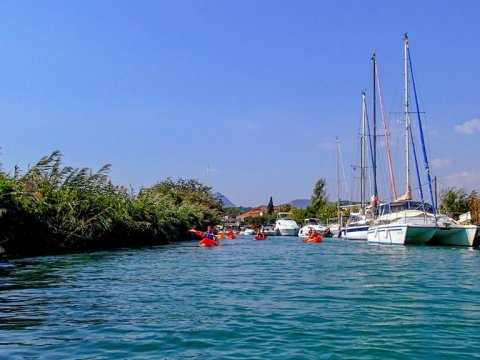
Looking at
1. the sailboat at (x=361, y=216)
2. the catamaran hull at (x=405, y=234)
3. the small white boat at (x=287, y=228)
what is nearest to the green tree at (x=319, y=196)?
the small white boat at (x=287, y=228)

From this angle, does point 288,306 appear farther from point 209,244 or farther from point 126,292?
point 209,244

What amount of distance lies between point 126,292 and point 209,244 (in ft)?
93.1

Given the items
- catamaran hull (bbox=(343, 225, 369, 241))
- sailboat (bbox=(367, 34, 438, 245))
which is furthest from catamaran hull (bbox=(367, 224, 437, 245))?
catamaran hull (bbox=(343, 225, 369, 241))

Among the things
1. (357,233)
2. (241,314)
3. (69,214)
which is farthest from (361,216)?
(241,314)

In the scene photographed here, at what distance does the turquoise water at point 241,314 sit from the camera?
8.66 meters

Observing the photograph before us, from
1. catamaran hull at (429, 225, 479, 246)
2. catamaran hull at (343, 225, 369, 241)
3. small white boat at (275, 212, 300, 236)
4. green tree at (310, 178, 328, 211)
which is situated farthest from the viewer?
green tree at (310, 178, 328, 211)

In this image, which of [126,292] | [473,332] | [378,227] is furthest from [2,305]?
[378,227]

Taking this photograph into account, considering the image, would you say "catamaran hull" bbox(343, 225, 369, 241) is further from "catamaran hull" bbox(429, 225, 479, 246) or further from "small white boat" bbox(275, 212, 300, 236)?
"small white boat" bbox(275, 212, 300, 236)

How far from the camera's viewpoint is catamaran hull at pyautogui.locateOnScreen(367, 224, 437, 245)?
37.4 metres

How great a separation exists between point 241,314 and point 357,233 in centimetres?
4279

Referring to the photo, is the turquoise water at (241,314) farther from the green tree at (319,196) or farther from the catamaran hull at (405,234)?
the green tree at (319,196)

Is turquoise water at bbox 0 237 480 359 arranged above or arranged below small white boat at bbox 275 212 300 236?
below

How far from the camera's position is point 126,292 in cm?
1530

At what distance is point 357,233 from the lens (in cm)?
5281
